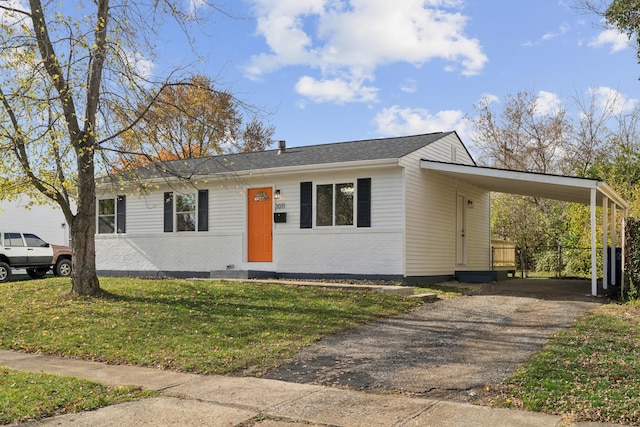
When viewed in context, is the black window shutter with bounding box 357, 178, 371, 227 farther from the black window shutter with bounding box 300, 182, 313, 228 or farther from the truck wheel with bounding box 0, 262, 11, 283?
the truck wheel with bounding box 0, 262, 11, 283

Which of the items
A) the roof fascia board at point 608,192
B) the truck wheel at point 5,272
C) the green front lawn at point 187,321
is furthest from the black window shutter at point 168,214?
the roof fascia board at point 608,192

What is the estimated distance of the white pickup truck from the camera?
19.0 m

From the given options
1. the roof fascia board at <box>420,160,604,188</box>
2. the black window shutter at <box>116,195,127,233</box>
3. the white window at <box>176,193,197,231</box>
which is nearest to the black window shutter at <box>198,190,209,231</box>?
the white window at <box>176,193,197,231</box>

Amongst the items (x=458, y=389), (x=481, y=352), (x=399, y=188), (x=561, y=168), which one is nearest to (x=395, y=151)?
(x=399, y=188)

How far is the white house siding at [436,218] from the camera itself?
14.5 metres

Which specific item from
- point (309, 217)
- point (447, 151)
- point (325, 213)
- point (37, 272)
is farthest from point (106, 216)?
point (447, 151)

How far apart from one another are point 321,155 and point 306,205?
172 centimetres

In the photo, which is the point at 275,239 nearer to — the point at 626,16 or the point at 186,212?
the point at 186,212

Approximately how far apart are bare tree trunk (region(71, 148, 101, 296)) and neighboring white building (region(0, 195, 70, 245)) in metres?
19.0

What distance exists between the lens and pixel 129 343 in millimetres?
8586

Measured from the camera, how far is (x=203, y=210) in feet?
56.1

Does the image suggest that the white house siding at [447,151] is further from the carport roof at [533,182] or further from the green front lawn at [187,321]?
the green front lawn at [187,321]

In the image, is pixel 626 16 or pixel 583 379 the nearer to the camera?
pixel 583 379

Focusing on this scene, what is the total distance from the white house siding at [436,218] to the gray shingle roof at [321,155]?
42 cm
